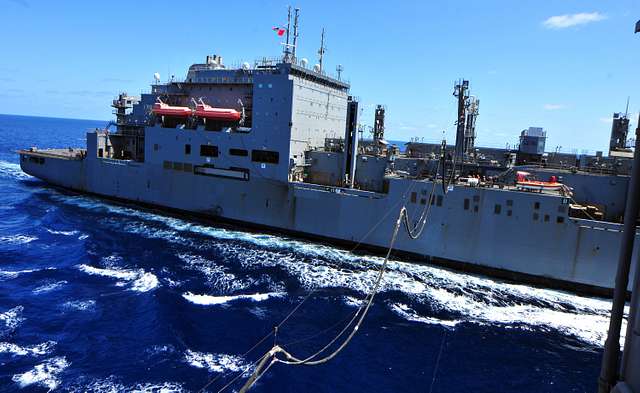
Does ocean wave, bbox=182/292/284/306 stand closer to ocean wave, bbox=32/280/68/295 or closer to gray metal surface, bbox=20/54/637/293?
ocean wave, bbox=32/280/68/295

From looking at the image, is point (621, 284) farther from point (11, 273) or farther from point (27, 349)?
point (11, 273)

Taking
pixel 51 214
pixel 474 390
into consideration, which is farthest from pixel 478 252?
pixel 51 214

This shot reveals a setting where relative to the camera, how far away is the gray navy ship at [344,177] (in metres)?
19.5

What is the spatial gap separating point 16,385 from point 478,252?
60.2 feet

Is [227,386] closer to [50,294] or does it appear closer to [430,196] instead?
[50,294]

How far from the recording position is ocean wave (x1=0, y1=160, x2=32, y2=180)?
137ft

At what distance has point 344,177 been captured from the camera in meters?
24.2

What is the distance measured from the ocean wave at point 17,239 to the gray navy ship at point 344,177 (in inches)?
324

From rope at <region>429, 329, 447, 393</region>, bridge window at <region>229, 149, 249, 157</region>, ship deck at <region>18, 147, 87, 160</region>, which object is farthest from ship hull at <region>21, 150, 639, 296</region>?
ship deck at <region>18, 147, 87, 160</region>

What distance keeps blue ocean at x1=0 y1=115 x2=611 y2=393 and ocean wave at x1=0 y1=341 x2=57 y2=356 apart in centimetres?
5

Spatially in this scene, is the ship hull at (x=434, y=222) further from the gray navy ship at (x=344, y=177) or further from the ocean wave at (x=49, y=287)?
the ocean wave at (x=49, y=287)

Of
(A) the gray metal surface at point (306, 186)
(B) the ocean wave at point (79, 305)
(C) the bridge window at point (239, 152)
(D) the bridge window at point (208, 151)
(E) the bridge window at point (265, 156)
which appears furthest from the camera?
(D) the bridge window at point (208, 151)

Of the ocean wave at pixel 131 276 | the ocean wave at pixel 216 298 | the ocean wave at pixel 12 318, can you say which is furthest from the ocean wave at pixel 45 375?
the ocean wave at pixel 131 276

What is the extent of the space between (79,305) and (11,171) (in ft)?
125
